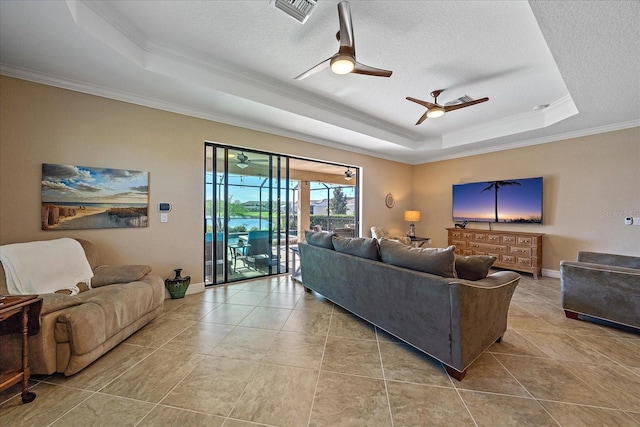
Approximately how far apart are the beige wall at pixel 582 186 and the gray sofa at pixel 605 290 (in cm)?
168

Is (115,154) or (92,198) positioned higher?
(115,154)

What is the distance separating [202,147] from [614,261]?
5669 millimetres

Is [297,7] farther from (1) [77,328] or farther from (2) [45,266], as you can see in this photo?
(2) [45,266]

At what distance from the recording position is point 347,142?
515 centimetres

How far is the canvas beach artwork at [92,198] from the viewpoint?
106 inches

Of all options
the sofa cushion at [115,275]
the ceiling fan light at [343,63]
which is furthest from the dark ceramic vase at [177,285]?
the ceiling fan light at [343,63]

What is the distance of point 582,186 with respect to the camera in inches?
170

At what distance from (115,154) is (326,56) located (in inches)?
112

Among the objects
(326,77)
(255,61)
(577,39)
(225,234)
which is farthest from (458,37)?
(225,234)

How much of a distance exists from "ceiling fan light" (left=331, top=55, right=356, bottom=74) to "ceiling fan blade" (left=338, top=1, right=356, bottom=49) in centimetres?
8

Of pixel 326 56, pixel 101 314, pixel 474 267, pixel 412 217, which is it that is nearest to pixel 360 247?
pixel 474 267

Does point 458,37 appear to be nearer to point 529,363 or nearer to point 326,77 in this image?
point 326,77

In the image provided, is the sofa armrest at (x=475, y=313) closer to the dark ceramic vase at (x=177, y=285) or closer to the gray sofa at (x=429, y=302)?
the gray sofa at (x=429, y=302)

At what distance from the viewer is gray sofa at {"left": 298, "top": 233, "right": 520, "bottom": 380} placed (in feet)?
5.83
